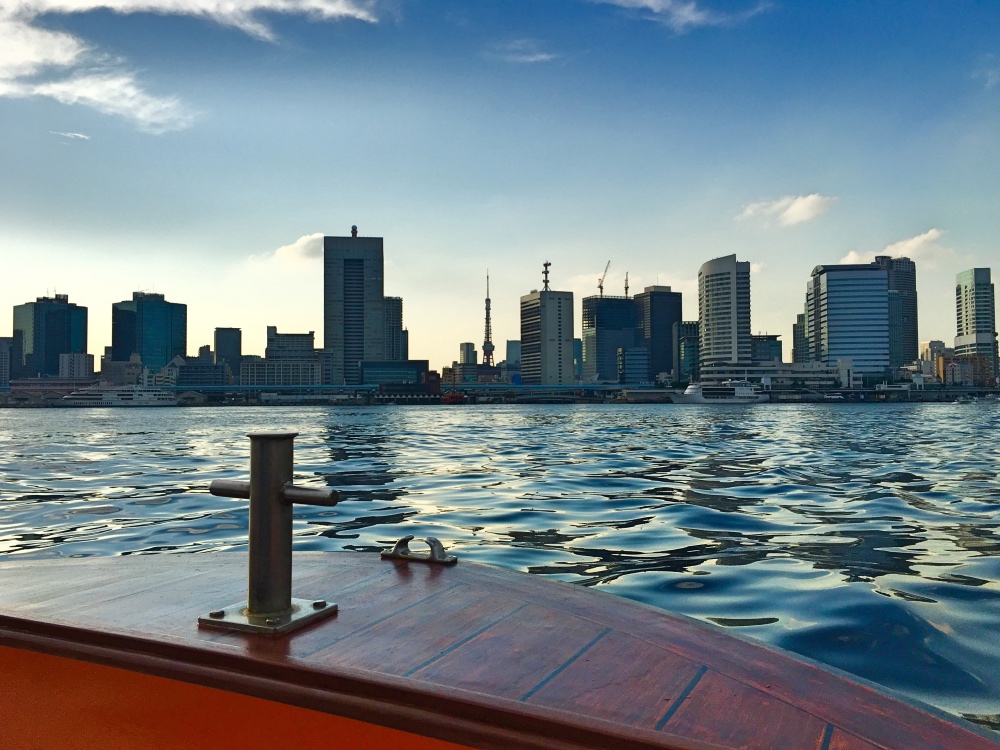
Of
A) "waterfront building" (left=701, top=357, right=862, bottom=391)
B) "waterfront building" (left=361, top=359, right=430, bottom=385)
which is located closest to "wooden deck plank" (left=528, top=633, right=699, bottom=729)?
"waterfront building" (left=701, top=357, right=862, bottom=391)

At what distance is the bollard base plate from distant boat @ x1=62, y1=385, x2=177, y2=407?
136m

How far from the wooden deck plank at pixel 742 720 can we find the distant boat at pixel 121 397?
448 ft

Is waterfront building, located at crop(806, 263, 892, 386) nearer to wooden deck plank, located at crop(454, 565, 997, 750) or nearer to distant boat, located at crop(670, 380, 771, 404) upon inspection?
distant boat, located at crop(670, 380, 771, 404)

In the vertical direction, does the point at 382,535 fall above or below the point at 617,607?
below

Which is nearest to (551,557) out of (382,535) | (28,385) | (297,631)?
(382,535)

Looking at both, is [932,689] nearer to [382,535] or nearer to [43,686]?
[43,686]

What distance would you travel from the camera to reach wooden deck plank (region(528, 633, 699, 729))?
148 cm

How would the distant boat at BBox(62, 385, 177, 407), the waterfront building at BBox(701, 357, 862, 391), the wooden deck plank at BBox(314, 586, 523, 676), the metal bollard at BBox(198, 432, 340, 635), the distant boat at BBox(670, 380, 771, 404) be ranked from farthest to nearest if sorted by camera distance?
1. the waterfront building at BBox(701, 357, 862, 391)
2. the distant boat at BBox(62, 385, 177, 407)
3. the distant boat at BBox(670, 380, 771, 404)
4. the metal bollard at BBox(198, 432, 340, 635)
5. the wooden deck plank at BBox(314, 586, 523, 676)

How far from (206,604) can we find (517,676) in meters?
1.08

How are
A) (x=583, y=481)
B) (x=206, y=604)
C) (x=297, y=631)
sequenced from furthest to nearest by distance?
(x=583, y=481), (x=206, y=604), (x=297, y=631)

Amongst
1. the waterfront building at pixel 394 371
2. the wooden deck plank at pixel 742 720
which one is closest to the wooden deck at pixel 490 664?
the wooden deck plank at pixel 742 720

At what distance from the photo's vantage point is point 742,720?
4.96 ft

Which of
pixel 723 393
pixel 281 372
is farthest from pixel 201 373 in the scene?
pixel 723 393

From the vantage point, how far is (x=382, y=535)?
7645 mm
